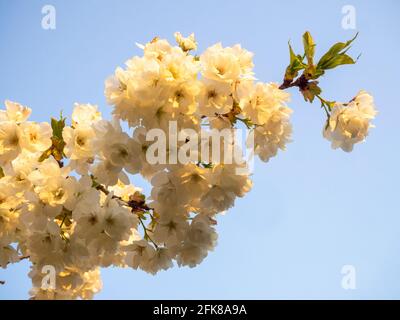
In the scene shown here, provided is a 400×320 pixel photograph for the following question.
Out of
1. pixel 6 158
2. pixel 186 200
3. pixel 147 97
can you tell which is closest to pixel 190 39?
pixel 147 97

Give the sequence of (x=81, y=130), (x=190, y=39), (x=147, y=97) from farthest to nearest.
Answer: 1. (x=190, y=39)
2. (x=81, y=130)
3. (x=147, y=97)

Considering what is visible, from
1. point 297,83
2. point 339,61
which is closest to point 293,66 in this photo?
point 297,83

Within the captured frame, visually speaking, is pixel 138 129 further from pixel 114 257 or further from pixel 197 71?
pixel 114 257

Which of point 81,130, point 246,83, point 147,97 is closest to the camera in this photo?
point 147,97

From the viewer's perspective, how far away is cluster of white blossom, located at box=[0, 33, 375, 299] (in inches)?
65.1

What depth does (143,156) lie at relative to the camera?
5.48ft

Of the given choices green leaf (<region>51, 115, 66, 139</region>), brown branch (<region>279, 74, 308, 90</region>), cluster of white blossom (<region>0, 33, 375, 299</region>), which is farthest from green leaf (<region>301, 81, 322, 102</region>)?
A: green leaf (<region>51, 115, 66, 139</region>)

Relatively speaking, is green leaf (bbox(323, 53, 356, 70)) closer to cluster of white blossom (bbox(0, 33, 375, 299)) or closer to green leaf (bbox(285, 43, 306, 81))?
green leaf (bbox(285, 43, 306, 81))

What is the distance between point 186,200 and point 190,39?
3.40 ft

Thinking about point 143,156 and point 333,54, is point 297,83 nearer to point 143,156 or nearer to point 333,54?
point 333,54

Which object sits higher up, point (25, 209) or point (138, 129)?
point (138, 129)

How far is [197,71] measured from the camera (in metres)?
1.70

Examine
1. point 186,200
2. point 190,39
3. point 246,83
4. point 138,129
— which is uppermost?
point 190,39

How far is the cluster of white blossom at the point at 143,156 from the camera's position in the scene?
165 centimetres
